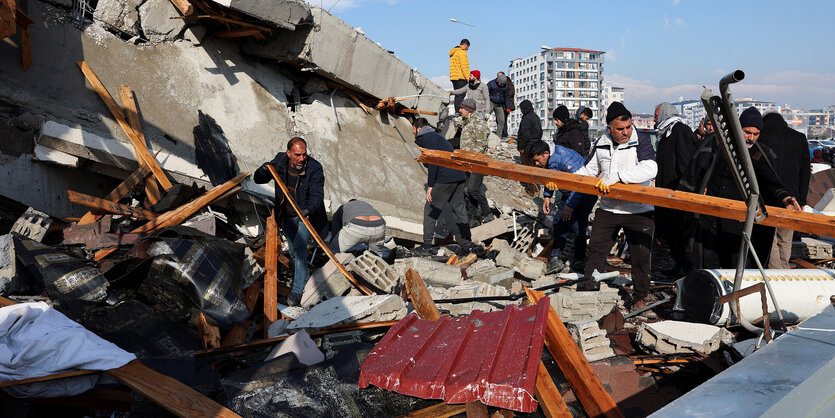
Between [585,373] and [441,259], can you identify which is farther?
→ [441,259]

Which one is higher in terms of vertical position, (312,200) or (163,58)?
(163,58)

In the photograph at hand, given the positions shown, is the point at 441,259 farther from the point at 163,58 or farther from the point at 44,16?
the point at 44,16

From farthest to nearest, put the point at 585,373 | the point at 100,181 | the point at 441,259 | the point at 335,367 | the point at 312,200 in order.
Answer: the point at 441,259, the point at 100,181, the point at 312,200, the point at 335,367, the point at 585,373

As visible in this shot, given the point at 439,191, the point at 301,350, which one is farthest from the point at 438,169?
the point at 301,350

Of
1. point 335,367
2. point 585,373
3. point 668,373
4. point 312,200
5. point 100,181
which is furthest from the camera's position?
point 100,181

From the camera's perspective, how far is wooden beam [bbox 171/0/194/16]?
25.7ft

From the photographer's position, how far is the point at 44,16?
7.14 m

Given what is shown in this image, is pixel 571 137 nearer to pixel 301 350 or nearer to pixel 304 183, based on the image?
pixel 304 183

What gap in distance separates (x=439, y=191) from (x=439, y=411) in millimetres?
5115

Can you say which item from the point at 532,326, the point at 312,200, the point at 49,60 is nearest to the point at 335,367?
the point at 532,326

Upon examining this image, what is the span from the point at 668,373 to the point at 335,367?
88.3 inches

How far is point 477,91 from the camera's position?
12.1 metres

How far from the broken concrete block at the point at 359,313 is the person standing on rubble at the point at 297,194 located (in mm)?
1303

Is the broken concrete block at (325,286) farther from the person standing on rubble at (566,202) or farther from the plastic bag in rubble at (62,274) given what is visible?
the person standing on rubble at (566,202)
